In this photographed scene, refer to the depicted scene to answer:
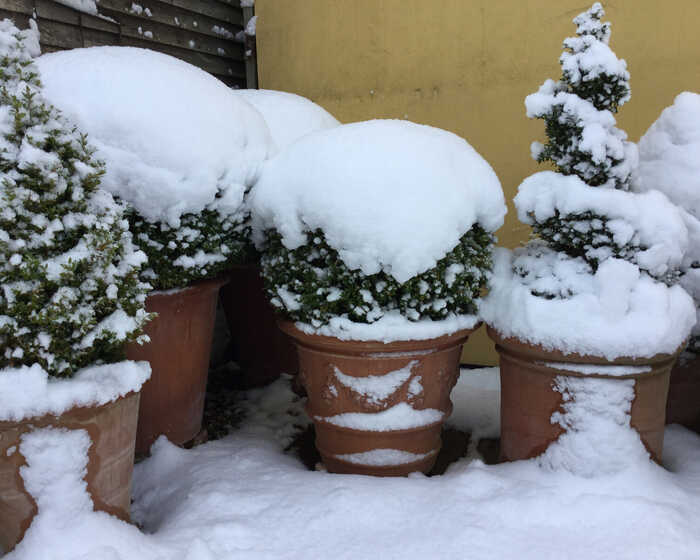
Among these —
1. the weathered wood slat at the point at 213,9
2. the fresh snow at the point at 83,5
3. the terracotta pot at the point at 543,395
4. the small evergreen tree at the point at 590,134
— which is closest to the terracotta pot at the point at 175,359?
the terracotta pot at the point at 543,395

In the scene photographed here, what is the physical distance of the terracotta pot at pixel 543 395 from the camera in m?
2.10

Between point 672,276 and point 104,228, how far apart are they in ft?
6.88

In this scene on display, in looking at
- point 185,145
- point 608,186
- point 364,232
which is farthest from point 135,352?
point 608,186

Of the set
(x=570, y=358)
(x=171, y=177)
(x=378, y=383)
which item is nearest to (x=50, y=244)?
(x=171, y=177)

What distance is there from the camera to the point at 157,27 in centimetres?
374

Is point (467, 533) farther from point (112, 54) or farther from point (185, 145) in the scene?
point (112, 54)

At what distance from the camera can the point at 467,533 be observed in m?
1.87

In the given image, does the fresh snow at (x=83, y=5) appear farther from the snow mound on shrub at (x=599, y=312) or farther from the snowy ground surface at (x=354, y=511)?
the snow mound on shrub at (x=599, y=312)

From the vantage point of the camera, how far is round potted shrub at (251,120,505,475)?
82.2 inches

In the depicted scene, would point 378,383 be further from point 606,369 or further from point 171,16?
point 171,16

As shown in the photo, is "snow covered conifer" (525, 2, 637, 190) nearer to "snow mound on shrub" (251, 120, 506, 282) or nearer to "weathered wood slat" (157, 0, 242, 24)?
"snow mound on shrub" (251, 120, 506, 282)

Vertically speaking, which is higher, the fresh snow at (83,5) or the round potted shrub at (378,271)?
the fresh snow at (83,5)

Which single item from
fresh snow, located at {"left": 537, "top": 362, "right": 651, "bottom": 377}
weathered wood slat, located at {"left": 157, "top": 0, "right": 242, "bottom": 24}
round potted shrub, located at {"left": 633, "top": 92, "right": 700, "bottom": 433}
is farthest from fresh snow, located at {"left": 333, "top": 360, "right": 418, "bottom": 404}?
weathered wood slat, located at {"left": 157, "top": 0, "right": 242, "bottom": 24}

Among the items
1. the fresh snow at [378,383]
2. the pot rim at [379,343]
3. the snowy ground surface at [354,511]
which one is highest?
the pot rim at [379,343]
